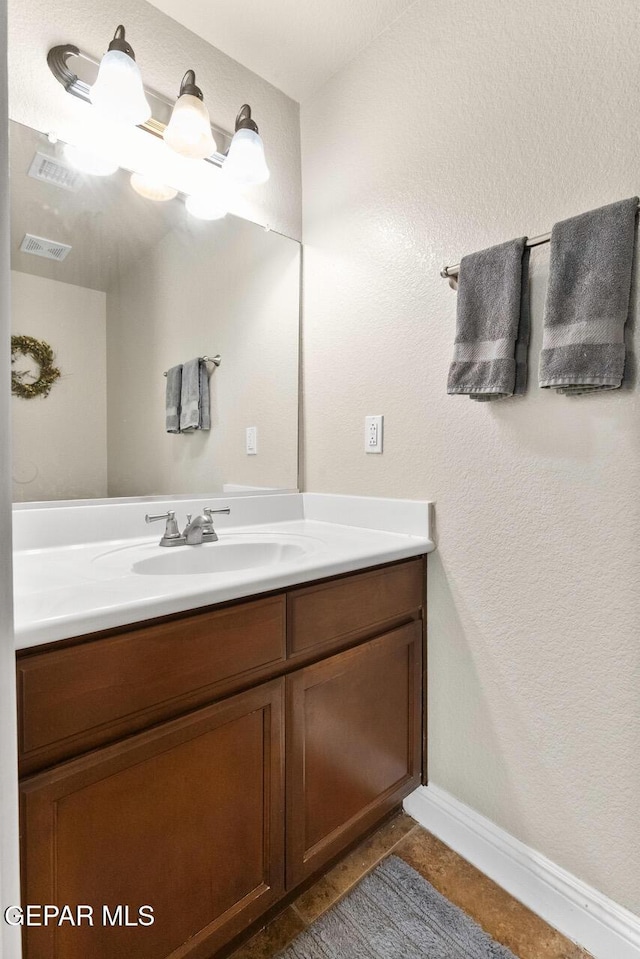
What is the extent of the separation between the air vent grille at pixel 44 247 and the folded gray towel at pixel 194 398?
1.41 ft

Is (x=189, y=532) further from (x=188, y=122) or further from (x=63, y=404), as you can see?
(x=188, y=122)

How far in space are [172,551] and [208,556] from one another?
4.3 inches

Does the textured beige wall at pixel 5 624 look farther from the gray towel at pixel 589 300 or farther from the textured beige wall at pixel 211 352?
the gray towel at pixel 589 300

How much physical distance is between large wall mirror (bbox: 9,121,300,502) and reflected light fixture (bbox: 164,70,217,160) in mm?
159

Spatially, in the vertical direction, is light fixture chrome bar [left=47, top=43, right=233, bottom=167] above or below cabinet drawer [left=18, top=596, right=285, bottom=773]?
above

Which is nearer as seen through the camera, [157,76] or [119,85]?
[119,85]

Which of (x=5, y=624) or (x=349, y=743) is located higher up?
(x=5, y=624)

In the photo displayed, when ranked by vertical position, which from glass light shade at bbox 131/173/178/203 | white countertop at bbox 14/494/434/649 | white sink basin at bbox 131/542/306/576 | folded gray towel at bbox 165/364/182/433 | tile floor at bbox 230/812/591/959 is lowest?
tile floor at bbox 230/812/591/959

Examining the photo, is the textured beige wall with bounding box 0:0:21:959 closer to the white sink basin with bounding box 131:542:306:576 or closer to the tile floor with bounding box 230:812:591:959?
the white sink basin with bounding box 131:542:306:576

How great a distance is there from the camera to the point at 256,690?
101cm

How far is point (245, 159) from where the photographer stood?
154cm


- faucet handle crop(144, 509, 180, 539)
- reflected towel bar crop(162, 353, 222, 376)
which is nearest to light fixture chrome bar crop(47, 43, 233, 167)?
reflected towel bar crop(162, 353, 222, 376)

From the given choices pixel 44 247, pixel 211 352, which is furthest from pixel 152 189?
pixel 211 352

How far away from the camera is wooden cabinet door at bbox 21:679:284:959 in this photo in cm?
76
